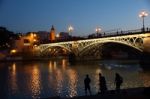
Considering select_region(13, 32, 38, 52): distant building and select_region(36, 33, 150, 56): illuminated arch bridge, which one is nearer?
select_region(36, 33, 150, 56): illuminated arch bridge

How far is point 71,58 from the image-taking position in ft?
354

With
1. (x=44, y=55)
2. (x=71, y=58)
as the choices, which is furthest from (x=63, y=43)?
(x=44, y=55)

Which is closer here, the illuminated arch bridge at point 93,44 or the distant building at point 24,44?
the illuminated arch bridge at point 93,44

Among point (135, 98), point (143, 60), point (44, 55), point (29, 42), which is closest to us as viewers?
point (135, 98)

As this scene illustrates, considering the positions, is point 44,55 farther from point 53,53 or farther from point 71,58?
point 71,58

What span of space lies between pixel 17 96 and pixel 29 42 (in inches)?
4687

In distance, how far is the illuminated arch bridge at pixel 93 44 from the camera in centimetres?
7488

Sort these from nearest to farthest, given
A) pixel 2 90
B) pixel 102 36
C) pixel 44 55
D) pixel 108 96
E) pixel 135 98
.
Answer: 1. pixel 135 98
2. pixel 108 96
3. pixel 2 90
4. pixel 102 36
5. pixel 44 55

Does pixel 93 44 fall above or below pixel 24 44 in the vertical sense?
above

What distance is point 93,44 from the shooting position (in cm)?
9588

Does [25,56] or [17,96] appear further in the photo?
[25,56]

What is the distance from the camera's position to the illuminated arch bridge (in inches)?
2948

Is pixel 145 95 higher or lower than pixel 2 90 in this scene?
higher

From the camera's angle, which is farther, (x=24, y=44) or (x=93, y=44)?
(x=24, y=44)
